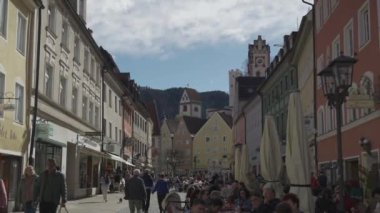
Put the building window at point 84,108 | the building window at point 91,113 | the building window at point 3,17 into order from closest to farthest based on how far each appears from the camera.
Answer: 1. the building window at point 3,17
2. the building window at point 84,108
3. the building window at point 91,113

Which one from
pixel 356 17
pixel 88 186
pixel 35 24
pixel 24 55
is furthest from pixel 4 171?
pixel 88 186

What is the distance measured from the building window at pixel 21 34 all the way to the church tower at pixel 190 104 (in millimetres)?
126258

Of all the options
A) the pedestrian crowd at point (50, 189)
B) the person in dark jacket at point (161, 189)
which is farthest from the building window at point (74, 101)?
the pedestrian crowd at point (50, 189)

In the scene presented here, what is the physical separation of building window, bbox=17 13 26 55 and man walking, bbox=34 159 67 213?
10.5 metres

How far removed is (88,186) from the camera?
120 ft

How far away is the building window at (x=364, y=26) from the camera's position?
20461 mm

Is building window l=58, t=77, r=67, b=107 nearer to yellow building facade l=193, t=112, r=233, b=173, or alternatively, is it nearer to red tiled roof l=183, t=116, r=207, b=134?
yellow building facade l=193, t=112, r=233, b=173

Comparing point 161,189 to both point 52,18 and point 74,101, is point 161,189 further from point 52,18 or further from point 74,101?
point 74,101

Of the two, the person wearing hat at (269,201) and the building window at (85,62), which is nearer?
the person wearing hat at (269,201)

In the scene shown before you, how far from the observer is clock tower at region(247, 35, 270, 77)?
11425cm

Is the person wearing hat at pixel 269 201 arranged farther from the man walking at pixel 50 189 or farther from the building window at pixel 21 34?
the building window at pixel 21 34

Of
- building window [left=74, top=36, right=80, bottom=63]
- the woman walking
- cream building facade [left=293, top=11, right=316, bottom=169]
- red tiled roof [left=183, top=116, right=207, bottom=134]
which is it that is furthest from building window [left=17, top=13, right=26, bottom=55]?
red tiled roof [left=183, top=116, right=207, bottom=134]

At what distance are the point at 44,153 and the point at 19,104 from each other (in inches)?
164

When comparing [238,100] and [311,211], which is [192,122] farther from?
[311,211]
